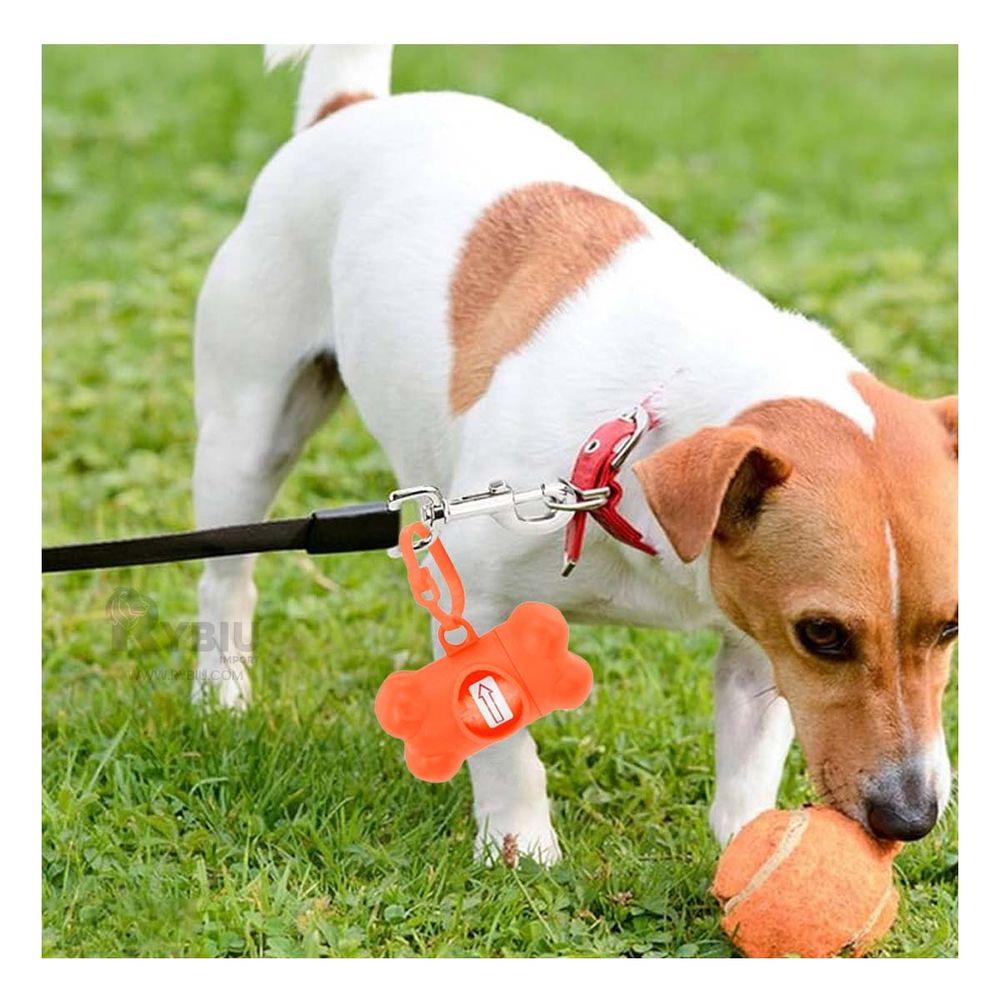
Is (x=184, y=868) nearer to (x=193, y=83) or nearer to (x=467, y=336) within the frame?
(x=467, y=336)

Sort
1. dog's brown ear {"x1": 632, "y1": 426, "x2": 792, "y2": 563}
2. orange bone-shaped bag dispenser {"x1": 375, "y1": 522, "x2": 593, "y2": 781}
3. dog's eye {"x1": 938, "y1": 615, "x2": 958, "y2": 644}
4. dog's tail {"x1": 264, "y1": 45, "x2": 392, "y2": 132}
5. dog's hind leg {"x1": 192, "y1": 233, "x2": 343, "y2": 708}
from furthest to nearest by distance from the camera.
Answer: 1. dog's tail {"x1": 264, "y1": 45, "x2": 392, "y2": 132}
2. dog's hind leg {"x1": 192, "y1": 233, "x2": 343, "y2": 708}
3. orange bone-shaped bag dispenser {"x1": 375, "y1": 522, "x2": 593, "y2": 781}
4. dog's eye {"x1": 938, "y1": 615, "x2": 958, "y2": 644}
5. dog's brown ear {"x1": 632, "y1": 426, "x2": 792, "y2": 563}

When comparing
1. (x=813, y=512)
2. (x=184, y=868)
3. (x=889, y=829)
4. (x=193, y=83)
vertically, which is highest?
(x=193, y=83)

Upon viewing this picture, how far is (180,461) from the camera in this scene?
20.2ft

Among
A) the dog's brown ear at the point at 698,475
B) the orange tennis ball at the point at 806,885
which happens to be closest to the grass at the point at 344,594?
the orange tennis ball at the point at 806,885

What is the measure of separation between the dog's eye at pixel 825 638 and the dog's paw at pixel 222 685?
173 centimetres

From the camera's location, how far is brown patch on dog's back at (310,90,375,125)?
477 centimetres

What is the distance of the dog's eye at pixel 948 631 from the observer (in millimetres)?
3182

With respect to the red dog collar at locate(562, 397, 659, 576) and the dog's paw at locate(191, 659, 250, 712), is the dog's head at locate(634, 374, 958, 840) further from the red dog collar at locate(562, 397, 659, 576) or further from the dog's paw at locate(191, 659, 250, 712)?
the dog's paw at locate(191, 659, 250, 712)

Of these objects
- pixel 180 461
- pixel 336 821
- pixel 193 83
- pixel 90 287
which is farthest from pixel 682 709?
pixel 193 83

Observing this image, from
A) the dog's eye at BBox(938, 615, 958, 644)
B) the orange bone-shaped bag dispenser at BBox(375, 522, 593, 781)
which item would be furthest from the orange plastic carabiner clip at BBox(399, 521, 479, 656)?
the dog's eye at BBox(938, 615, 958, 644)

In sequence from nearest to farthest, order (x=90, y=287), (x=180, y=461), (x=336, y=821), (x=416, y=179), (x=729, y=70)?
1. (x=336, y=821)
2. (x=416, y=179)
3. (x=180, y=461)
4. (x=90, y=287)
5. (x=729, y=70)

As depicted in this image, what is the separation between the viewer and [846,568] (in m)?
3.11

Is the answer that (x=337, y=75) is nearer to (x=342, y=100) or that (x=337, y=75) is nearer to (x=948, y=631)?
(x=342, y=100)
